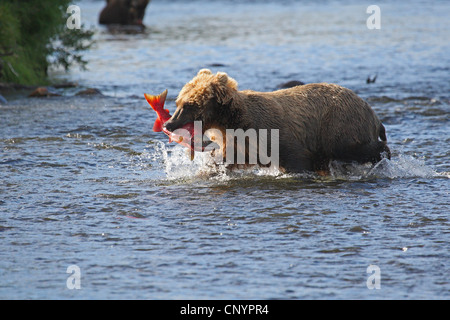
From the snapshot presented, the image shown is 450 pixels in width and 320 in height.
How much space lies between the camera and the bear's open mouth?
757cm

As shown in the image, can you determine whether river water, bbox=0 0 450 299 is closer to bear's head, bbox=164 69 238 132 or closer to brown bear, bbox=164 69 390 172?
brown bear, bbox=164 69 390 172

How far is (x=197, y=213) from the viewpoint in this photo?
6.91m

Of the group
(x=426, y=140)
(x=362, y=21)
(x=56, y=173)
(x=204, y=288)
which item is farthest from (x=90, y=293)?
(x=362, y=21)

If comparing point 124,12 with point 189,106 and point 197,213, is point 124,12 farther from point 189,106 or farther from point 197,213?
point 197,213

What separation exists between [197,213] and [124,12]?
1059 inches

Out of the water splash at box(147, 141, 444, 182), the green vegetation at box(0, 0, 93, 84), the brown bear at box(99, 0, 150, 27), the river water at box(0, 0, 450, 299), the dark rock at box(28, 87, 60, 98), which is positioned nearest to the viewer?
the river water at box(0, 0, 450, 299)

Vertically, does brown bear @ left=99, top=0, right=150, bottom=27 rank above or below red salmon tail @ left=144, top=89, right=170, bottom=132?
above

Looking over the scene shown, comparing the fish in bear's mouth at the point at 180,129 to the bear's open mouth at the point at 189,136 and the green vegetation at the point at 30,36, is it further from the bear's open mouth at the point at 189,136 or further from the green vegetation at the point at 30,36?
the green vegetation at the point at 30,36

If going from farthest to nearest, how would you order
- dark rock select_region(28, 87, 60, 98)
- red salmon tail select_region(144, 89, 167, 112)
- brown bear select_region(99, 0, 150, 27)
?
1. brown bear select_region(99, 0, 150, 27)
2. dark rock select_region(28, 87, 60, 98)
3. red salmon tail select_region(144, 89, 167, 112)

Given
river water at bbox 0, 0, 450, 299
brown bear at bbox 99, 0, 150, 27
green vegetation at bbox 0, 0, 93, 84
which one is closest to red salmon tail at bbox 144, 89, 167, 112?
river water at bbox 0, 0, 450, 299

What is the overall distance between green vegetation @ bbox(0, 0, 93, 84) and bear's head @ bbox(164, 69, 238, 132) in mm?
7351

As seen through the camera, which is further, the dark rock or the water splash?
the dark rock

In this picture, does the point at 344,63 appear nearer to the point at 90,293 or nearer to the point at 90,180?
the point at 90,180

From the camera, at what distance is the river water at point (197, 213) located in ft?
17.3
